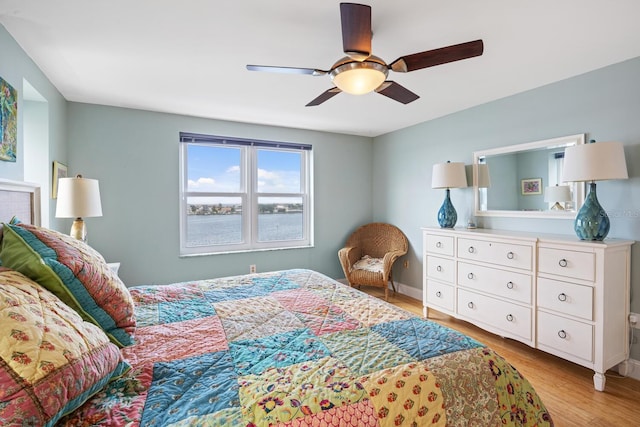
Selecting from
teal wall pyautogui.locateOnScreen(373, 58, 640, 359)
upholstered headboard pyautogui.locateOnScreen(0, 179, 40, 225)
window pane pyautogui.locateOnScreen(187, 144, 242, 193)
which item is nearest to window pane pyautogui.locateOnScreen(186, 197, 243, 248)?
window pane pyautogui.locateOnScreen(187, 144, 242, 193)

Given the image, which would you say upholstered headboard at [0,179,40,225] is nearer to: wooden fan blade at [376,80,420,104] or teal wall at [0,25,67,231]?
teal wall at [0,25,67,231]

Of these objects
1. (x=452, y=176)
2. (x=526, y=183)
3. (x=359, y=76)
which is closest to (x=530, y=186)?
(x=526, y=183)

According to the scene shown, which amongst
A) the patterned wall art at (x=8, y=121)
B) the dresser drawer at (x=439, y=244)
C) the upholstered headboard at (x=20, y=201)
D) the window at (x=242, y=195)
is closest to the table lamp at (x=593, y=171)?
the dresser drawer at (x=439, y=244)

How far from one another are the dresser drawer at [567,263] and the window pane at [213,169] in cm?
337

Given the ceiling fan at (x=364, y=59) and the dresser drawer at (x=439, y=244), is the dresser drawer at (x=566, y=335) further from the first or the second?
the ceiling fan at (x=364, y=59)

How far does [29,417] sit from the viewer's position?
Result: 2.36 ft

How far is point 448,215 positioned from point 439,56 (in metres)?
2.12

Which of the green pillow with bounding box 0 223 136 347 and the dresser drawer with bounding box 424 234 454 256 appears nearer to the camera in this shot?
the green pillow with bounding box 0 223 136 347

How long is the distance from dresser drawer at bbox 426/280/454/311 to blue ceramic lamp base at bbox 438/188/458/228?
2.15ft

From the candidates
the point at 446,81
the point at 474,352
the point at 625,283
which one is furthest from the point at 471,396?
the point at 446,81

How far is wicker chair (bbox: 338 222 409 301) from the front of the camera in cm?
410

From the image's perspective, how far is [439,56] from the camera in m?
1.73

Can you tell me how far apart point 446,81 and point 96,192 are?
10.2ft

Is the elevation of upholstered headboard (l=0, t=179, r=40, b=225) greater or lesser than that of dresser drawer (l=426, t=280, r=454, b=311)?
greater
